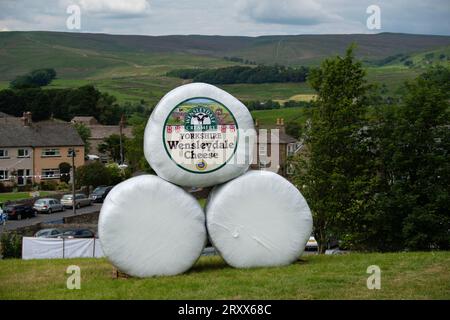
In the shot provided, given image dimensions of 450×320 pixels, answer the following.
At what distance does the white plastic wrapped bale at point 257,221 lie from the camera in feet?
49.6

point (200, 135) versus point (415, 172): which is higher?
point (200, 135)

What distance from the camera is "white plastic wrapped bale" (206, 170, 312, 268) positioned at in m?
15.1

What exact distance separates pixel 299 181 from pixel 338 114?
2878 mm

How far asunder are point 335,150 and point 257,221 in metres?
12.2

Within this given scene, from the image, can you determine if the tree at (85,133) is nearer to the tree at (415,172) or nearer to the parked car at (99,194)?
the parked car at (99,194)

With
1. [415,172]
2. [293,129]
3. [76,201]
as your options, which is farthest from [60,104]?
[415,172]

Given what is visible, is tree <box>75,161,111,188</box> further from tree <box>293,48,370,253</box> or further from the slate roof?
tree <box>293,48,370,253</box>

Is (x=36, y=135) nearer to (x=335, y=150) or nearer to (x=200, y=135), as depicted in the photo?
(x=335, y=150)

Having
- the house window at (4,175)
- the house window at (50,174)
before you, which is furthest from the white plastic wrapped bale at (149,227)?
the house window at (50,174)

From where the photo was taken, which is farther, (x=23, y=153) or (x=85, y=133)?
(x=85, y=133)

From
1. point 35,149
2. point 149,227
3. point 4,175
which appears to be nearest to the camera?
point 149,227

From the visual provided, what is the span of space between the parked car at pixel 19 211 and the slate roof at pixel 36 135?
24.8 meters

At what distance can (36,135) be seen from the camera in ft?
255

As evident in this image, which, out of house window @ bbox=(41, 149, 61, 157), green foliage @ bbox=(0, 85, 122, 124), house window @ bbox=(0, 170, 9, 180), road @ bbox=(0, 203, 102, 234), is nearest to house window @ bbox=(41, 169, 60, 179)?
house window @ bbox=(41, 149, 61, 157)
